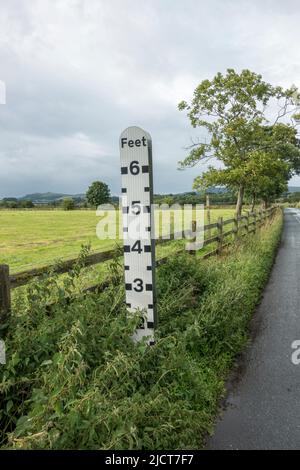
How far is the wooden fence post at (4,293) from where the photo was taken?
3.38 metres

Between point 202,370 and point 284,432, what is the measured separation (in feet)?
3.43

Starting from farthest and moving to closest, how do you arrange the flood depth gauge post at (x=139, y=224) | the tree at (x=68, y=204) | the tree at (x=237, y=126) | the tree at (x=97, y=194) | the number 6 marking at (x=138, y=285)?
1. the tree at (x=97, y=194)
2. the tree at (x=68, y=204)
3. the tree at (x=237, y=126)
4. the number 6 marking at (x=138, y=285)
5. the flood depth gauge post at (x=139, y=224)

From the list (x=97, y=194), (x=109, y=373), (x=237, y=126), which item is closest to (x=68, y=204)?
(x=97, y=194)

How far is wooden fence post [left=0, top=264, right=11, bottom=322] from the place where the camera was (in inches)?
133

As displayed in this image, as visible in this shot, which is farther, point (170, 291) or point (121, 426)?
point (170, 291)

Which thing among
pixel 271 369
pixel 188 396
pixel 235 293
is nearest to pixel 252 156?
pixel 235 293

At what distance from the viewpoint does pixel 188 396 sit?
133 inches

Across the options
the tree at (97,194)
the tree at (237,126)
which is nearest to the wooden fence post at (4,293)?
the tree at (237,126)

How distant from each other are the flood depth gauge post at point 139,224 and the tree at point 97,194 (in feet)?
314

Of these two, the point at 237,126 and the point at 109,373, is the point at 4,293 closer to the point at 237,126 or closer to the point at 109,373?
the point at 109,373

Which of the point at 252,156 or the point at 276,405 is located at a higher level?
the point at 252,156

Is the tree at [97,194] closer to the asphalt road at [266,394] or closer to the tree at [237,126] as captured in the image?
the tree at [237,126]

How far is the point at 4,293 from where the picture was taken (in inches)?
134
